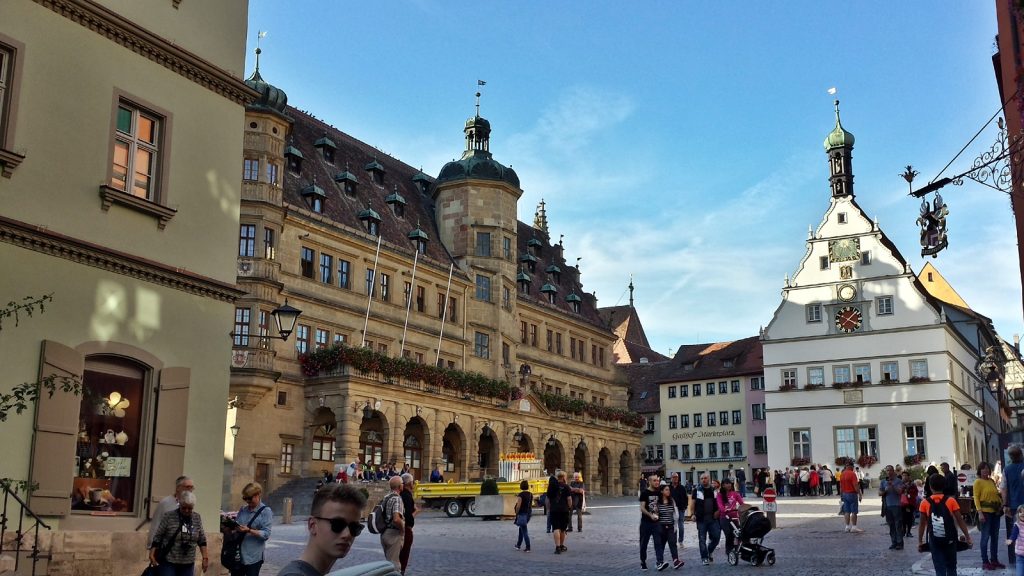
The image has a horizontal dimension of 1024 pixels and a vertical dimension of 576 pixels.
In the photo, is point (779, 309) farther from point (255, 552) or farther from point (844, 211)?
point (255, 552)

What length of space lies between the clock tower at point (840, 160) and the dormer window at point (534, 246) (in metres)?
18.0

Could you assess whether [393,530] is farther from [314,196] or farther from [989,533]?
[314,196]

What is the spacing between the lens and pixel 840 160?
64062mm

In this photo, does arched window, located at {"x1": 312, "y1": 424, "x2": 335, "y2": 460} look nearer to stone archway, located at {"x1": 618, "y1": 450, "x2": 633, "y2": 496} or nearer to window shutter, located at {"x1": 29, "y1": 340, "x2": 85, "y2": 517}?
stone archway, located at {"x1": 618, "y1": 450, "x2": 633, "y2": 496}

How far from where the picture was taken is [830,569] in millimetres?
17125

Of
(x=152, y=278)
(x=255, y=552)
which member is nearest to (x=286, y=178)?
(x=152, y=278)

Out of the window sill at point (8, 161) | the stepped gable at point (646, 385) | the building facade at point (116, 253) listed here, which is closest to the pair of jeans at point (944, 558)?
the building facade at point (116, 253)

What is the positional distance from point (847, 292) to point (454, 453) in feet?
83.6

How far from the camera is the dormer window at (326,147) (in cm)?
4988

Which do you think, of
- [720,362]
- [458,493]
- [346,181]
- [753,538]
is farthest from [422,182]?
[753,538]

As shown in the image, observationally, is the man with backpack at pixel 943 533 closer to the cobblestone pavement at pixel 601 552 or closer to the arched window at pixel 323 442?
the cobblestone pavement at pixel 601 552

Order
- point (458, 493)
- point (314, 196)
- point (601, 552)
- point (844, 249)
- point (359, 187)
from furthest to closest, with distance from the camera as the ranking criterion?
point (844, 249) < point (359, 187) < point (314, 196) < point (458, 493) < point (601, 552)

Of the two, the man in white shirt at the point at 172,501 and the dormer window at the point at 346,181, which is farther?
the dormer window at the point at 346,181

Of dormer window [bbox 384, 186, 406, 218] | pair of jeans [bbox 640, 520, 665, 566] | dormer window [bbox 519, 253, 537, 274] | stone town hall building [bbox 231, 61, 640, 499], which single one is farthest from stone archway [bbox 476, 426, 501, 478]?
pair of jeans [bbox 640, 520, 665, 566]
